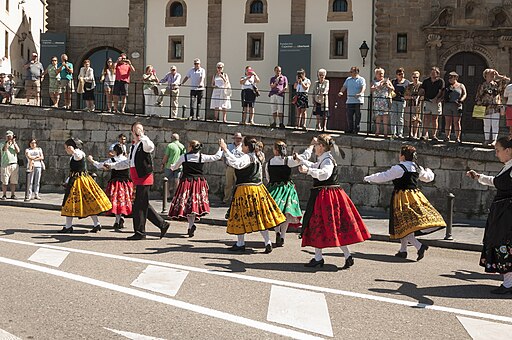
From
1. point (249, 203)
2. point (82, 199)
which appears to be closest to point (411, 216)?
point (249, 203)

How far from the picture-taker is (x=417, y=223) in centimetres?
1121

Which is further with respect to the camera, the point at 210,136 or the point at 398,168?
the point at 210,136

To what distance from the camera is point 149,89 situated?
22.1m

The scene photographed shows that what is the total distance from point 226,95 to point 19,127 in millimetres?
7551

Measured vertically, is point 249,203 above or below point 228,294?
above

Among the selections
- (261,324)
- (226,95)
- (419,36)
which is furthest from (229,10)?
Answer: (261,324)

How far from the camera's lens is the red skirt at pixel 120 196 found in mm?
14261

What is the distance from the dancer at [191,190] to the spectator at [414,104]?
670cm

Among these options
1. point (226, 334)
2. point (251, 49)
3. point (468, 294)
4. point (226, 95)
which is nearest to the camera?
point (226, 334)

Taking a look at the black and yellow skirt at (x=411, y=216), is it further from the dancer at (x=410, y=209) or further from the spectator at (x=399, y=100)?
the spectator at (x=399, y=100)

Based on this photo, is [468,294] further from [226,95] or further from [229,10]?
[229,10]

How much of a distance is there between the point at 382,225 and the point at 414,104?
3.89 meters

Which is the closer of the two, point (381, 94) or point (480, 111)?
point (480, 111)

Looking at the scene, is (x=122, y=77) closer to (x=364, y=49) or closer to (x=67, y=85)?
(x=67, y=85)
